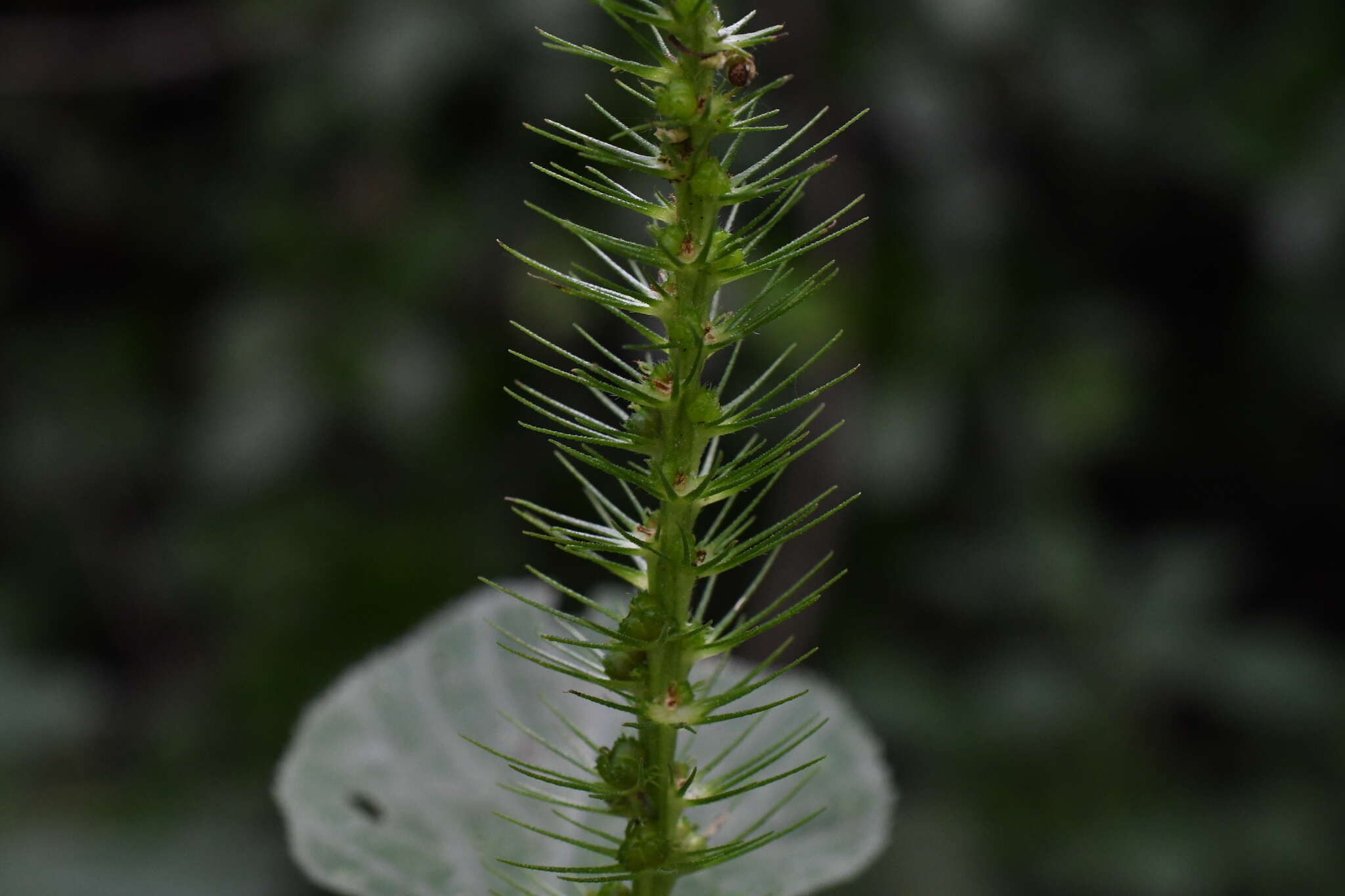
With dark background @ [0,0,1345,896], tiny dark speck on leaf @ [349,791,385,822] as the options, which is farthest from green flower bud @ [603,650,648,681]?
dark background @ [0,0,1345,896]

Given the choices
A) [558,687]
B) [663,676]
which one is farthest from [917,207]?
[663,676]

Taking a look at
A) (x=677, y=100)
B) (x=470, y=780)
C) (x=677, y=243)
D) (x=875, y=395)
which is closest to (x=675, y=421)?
(x=677, y=243)

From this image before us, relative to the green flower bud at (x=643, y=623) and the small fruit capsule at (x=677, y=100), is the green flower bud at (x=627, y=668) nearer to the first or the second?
the green flower bud at (x=643, y=623)

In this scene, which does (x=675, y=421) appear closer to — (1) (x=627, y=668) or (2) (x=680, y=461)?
(2) (x=680, y=461)

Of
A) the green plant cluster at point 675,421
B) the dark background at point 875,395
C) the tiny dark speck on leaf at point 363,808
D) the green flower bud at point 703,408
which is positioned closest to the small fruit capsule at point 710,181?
the green plant cluster at point 675,421

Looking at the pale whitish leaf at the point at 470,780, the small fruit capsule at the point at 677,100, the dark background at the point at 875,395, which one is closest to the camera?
the small fruit capsule at the point at 677,100

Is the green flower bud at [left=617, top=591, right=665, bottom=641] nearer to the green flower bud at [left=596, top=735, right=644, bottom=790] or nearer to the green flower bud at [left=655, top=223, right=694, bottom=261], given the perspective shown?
the green flower bud at [left=596, top=735, right=644, bottom=790]

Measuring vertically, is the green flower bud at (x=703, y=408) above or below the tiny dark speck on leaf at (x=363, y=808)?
above
